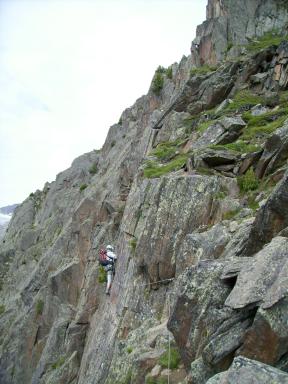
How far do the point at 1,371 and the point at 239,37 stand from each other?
4465 cm

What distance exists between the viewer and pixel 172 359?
14.9 m

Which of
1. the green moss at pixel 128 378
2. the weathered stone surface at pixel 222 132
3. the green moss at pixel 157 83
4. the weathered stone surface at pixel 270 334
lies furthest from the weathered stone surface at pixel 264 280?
the green moss at pixel 157 83

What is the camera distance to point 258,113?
2984cm

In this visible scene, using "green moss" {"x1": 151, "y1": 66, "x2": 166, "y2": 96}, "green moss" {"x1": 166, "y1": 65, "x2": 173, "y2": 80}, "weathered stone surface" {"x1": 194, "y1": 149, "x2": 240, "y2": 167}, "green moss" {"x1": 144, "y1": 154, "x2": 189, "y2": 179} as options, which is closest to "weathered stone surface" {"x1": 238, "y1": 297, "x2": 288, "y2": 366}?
"weathered stone surface" {"x1": 194, "y1": 149, "x2": 240, "y2": 167}

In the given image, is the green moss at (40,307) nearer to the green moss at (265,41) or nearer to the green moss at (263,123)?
the green moss at (263,123)

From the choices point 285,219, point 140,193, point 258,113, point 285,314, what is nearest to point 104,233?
point 140,193

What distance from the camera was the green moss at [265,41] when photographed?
43.0m

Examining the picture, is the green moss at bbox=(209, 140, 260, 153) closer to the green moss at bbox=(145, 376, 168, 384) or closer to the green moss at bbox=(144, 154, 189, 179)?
the green moss at bbox=(144, 154, 189, 179)

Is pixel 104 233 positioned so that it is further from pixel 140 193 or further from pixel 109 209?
pixel 140 193

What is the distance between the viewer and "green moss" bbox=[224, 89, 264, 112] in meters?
32.2

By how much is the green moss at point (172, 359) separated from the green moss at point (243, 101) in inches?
832

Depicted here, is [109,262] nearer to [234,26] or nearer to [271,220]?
[271,220]

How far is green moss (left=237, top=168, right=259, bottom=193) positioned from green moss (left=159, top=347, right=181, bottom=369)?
862cm

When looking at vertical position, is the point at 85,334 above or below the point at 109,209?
below
